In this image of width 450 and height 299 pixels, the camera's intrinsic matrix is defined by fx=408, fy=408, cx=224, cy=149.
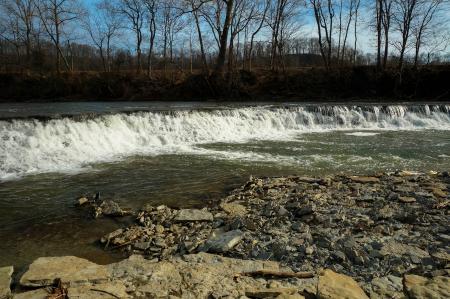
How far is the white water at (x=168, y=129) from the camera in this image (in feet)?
35.4

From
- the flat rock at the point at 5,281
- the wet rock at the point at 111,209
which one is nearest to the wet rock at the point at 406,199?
the wet rock at the point at 111,209

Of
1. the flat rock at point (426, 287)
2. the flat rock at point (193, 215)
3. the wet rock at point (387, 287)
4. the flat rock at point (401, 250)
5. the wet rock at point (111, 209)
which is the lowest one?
the wet rock at point (111, 209)

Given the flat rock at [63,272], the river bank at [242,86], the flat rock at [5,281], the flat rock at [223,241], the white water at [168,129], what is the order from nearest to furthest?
the flat rock at [5,281] → the flat rock at [63,272] → the flat rock at [223,241] → the white water at [168,129] → the river bank at [242,86]

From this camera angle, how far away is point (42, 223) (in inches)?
230

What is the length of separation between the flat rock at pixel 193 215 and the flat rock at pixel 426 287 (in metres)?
2.84

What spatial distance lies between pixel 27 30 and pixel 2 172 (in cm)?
3203

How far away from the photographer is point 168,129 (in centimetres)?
1498

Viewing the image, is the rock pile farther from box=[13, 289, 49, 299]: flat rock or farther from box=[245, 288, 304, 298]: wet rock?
box=[13, 289, 49, 299]: flat rock

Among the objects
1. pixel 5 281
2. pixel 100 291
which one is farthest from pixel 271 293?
pixel 5 281

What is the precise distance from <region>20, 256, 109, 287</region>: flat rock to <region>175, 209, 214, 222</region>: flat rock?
169cm

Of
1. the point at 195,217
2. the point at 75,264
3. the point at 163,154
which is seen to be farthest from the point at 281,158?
the point at 75,264

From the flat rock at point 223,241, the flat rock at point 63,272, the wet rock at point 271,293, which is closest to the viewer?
the wet rock at point 271,293

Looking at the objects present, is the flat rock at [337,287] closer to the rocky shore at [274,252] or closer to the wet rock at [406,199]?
the rocky shore at [274,252]

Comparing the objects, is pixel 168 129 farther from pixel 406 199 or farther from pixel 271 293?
pixel 271 293
